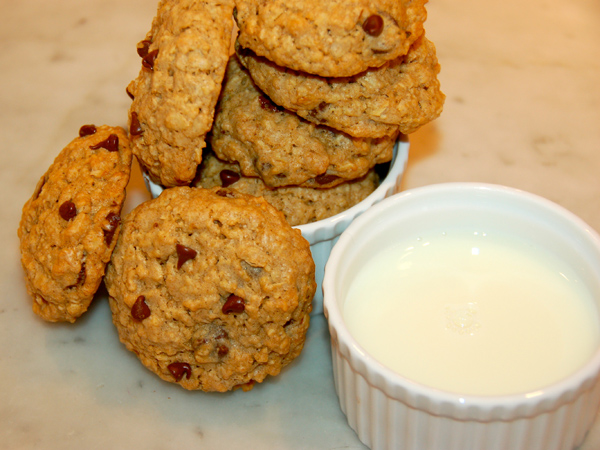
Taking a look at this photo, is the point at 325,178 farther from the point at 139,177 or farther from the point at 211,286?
the point at 139,177

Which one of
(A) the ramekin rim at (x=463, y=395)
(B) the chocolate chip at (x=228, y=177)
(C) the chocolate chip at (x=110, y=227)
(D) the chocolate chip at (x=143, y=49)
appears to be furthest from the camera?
(B) the chocolate chip at (x=228, y=177)

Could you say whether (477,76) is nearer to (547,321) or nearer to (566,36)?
(566,36)

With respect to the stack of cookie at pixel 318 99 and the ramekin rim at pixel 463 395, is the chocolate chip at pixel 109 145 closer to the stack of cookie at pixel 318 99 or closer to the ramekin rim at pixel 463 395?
the stack of cookie at pixel 318 99

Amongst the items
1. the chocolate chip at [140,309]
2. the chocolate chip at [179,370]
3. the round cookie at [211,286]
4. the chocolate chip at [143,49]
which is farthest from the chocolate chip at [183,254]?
the chocolate chip at [143,49]

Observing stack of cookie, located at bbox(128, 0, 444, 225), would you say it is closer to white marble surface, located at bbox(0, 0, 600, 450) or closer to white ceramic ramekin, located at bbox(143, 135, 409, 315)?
white ceramic ramekin, located at bbox(143, 135, 409, 315)

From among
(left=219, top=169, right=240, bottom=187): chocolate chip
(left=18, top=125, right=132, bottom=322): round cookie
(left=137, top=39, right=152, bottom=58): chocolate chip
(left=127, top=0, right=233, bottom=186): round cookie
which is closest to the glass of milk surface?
(left=219, top=169, right=240, bottom=187): chocolate chip

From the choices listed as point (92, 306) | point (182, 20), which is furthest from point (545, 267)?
point (92, 306)

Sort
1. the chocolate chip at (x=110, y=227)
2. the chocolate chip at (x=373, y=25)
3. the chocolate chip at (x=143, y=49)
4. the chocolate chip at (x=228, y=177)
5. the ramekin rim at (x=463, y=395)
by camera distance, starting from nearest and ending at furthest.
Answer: the ramekin rim at (x=463, y=395), the chocolate chip at (x=373, y=25), the chocolate chip at (x=110, y=227), the chocolate chip at (x=143, y=49), the chocolate chip at (x=228, y=177)

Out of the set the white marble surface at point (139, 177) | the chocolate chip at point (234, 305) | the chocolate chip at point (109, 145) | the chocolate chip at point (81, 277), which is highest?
the chocolate chip at point (109, 145)
